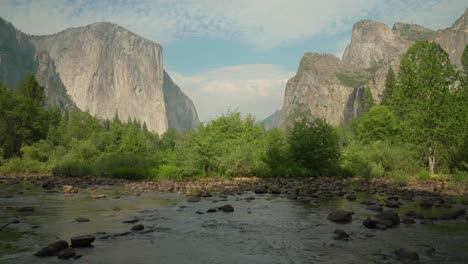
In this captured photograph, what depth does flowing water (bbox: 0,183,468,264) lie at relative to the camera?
8.05 meters

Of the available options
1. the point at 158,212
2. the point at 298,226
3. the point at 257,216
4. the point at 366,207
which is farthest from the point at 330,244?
the point at 158,212

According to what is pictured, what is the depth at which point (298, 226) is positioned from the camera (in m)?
11.5

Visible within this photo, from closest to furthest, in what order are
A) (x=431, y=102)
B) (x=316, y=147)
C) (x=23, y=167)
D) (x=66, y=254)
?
(x=66, y=254) < (x=431, y=102) < (x=316, y=147) < (x=23, y=167)

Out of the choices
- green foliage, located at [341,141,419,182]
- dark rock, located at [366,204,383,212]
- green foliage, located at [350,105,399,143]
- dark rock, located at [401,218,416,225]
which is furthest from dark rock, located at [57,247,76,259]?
green foliage, located at [350,105,399,143]

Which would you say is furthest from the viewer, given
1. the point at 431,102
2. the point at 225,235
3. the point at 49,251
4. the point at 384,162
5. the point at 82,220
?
the point at 384,162

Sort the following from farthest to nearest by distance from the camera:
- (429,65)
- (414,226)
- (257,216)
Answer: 1. (429,65)
2. (257,216)
3. (414,226)

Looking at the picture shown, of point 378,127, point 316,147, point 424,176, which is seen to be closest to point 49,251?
point 424,176

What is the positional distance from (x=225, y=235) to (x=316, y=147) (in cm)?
2326

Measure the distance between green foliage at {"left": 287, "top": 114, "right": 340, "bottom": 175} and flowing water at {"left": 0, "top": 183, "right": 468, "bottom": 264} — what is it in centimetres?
1658

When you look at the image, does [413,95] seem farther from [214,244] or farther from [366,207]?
[214,244]

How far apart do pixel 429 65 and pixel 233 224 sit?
85.5 ft

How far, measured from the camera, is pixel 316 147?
3234 centimetres

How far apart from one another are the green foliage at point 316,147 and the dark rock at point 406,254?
2411 centimetres

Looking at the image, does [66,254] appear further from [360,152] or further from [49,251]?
[360,152]
